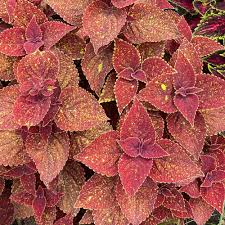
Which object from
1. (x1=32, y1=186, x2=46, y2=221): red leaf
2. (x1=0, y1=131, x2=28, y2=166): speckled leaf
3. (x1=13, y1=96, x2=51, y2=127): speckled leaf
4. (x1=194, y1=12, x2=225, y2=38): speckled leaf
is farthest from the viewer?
(x1=194, y1=12, x2=225, y2=38): speckled leaf

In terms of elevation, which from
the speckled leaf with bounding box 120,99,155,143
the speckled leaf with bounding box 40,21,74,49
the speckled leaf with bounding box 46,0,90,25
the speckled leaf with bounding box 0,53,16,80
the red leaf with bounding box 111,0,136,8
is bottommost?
the speckled leaf with bounding box 120,99,155,143

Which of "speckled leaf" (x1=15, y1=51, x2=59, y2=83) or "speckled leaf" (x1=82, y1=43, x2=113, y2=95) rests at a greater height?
"speckled leaf" (x1=15, y1=51, x2=59, y2=83)

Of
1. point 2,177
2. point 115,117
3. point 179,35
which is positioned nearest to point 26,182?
point 2,177

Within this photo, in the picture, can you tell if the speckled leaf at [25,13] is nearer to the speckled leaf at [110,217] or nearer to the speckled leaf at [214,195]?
the speckled leaf at [110,217]

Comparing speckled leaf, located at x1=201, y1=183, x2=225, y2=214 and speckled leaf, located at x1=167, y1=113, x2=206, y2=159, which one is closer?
speckled leaf, located at x1=167, y1=113, x2=206, y2=159

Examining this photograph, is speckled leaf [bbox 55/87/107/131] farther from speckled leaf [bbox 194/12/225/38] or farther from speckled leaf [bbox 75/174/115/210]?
speckled leaf [bbox 194/12/225/38]

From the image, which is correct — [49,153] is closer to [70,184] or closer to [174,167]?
[70,184]

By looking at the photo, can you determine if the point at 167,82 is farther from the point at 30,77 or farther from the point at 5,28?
the point at 5,28

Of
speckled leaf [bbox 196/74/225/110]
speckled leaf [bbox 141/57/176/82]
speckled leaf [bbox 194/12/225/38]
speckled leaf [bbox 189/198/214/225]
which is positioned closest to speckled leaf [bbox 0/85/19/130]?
speckled leaf [bbox 141/57/176/82]
